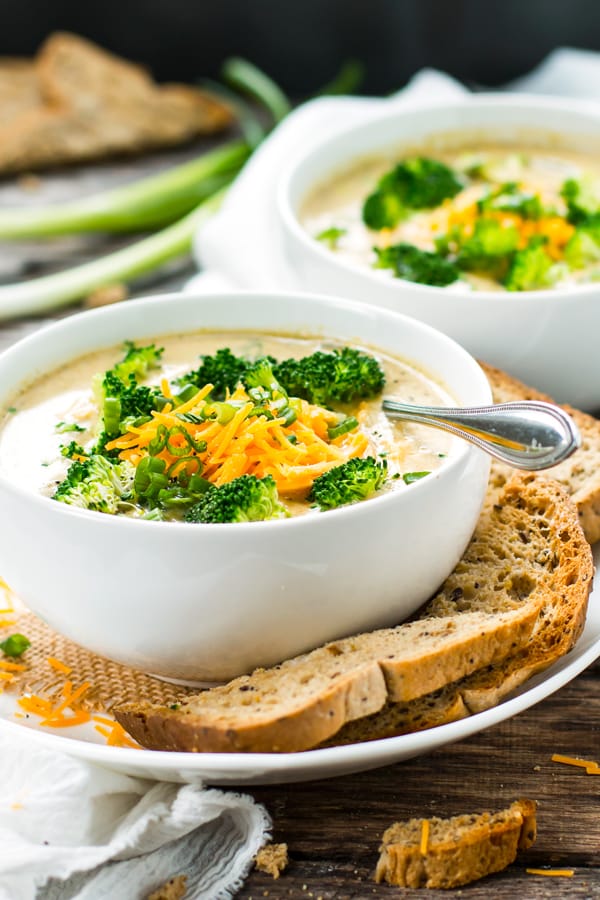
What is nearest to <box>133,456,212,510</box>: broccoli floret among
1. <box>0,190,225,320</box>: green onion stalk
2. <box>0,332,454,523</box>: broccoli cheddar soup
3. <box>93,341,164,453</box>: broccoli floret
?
<box>0,332,454,523</box>: broccoli cheddar soup

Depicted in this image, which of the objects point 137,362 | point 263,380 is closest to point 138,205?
point 137,362

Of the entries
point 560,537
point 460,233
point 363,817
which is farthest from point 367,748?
point 460,233

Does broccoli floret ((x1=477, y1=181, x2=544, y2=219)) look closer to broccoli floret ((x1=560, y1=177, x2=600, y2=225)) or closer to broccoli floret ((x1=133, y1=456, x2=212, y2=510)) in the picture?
broccoli floret ((x1=560, y1=177, x2=600, y2=225))

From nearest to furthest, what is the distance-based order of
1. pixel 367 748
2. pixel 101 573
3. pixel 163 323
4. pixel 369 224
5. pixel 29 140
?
pixel 367 748 → pixel 101 573 → pixel 163 323 → pixel 369 224 → pixel 29 140

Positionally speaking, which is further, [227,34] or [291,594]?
[227,34]

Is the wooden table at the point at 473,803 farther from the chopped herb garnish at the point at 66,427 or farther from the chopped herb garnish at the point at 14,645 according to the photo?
the chopped herb garnish at the point at 66,427

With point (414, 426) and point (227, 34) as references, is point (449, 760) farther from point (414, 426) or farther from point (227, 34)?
point (227, 34)

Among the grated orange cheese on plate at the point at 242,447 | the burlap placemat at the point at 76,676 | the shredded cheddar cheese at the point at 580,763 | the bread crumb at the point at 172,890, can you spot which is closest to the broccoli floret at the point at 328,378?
the grated orange cheese on plate at the point at 242,447
